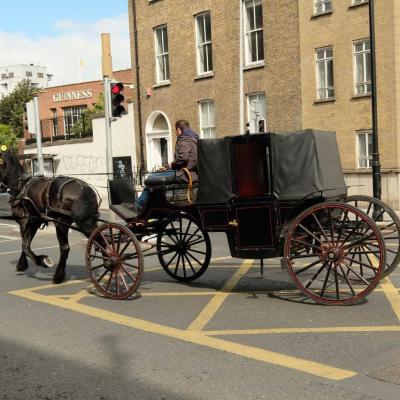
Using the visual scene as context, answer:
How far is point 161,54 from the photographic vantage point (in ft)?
91.2

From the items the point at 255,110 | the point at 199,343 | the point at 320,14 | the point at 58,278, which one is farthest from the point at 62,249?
the point at 255,110

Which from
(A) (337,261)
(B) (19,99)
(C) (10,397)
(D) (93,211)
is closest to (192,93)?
(D) (93,211)

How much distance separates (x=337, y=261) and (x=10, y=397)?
12.2 ft

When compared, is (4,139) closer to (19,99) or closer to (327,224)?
(19,99)

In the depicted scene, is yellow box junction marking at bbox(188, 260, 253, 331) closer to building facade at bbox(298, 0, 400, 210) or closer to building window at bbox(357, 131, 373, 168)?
building facade at bbox(298, 0, 400, 210)

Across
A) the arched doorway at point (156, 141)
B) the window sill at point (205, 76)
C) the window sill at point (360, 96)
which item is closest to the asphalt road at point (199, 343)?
the window sill at point (360, 96)

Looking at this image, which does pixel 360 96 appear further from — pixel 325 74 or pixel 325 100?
pixel 325 74

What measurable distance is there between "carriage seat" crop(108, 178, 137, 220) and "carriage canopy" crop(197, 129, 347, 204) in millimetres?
1703

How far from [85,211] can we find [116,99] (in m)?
6.69

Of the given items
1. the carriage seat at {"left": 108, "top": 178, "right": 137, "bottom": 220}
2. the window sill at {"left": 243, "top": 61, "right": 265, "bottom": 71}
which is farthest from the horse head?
the window sill at {"left": 243, "top": 61, "right": 265, "bottom": 71}

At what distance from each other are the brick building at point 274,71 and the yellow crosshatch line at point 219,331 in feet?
41.1

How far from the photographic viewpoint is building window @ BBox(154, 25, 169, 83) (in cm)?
2764

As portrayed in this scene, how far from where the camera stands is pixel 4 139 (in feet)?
163

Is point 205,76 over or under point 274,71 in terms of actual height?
over
